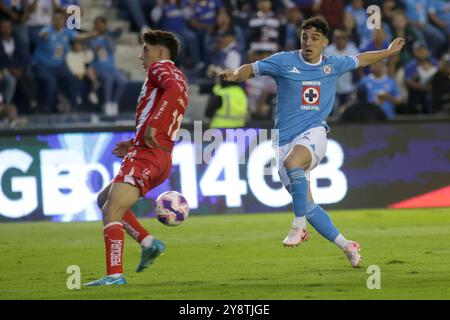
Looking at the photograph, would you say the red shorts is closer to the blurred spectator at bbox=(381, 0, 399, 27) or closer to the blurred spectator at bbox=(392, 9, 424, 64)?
the blurred spectator at bbox=(392, 9, 424, 64)

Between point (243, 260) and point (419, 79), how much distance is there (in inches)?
402

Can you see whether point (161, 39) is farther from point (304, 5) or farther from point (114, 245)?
point (304, 5)

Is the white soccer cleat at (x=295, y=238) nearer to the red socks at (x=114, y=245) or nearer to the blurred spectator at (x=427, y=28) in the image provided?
the red socks at (x=114, y=245)

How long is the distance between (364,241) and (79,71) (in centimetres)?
811

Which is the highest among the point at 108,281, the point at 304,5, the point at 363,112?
the point at 304,5

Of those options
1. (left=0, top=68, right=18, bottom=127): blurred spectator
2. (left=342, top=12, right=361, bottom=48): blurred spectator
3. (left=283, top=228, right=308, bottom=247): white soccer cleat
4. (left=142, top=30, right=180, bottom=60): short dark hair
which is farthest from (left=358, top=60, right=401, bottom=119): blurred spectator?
Answer: (left=142, top=30, right=180, bottom=60): short dark hair

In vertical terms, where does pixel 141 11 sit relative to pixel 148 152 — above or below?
above

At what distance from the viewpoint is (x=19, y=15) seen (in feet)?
67.1

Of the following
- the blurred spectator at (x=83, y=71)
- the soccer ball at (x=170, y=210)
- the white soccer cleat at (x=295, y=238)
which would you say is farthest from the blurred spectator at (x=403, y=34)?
the soccer ball at (x=170, y=210)

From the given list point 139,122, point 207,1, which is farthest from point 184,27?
point 139,122

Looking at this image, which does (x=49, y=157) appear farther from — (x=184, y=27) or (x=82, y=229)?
(x=184, y=27)

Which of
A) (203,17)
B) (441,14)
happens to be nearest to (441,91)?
(441,14)

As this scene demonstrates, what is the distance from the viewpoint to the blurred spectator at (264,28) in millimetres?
20844

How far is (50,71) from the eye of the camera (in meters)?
20.2
